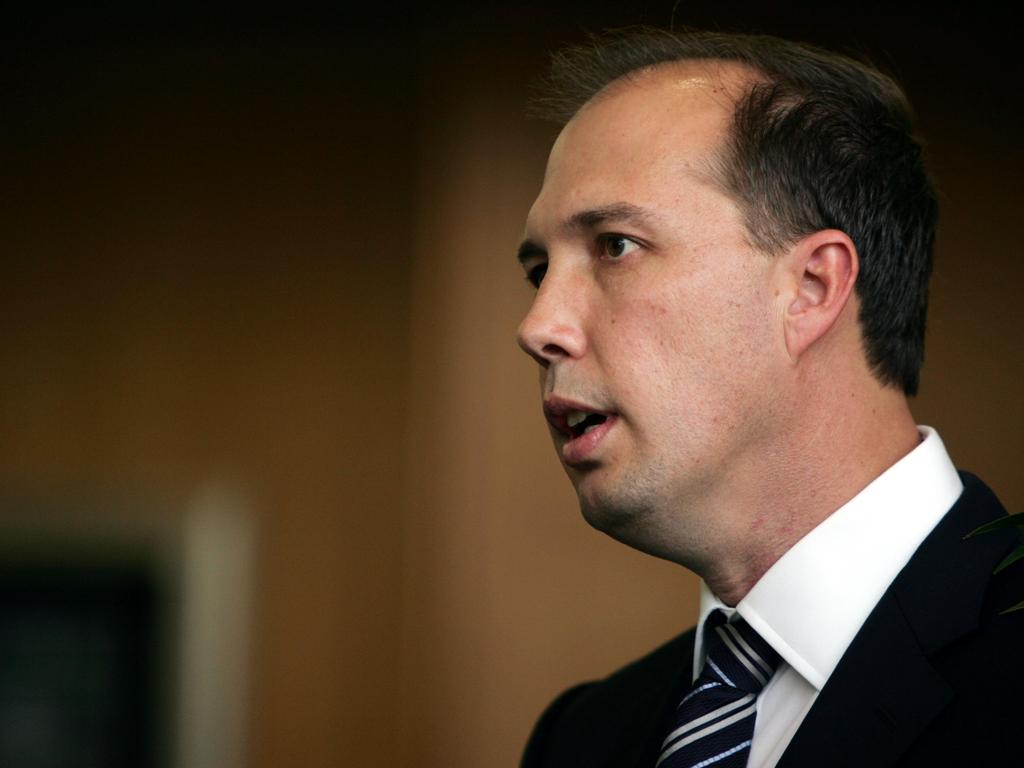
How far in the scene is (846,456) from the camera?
1263mm

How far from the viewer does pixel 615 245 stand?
128 cm

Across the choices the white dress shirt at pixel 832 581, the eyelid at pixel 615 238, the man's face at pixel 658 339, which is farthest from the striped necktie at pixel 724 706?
the eyelid at pixel 615 238

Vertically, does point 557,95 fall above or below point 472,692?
above

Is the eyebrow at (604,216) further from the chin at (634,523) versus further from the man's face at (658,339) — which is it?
the chin at (634,523)

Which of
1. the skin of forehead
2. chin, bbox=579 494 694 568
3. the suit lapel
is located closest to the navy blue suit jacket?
the suit lapel

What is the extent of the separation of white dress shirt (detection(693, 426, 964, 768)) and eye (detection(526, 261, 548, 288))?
412 millimetres

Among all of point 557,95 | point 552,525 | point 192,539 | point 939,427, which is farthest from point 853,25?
point 192,539

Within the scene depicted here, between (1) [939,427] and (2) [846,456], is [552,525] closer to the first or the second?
(1) [939,427]

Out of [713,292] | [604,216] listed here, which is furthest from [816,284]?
[604,216]

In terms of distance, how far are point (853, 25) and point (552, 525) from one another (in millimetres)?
1361

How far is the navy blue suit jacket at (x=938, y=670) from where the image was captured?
40.4 inches

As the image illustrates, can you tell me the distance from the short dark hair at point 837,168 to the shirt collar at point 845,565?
0.46 feet

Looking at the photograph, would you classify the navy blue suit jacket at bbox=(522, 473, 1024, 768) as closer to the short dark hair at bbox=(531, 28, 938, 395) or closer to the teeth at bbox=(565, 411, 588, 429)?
the short dark hair at bbox=(531, 28, 938, 395)

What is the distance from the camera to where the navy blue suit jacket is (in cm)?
103
